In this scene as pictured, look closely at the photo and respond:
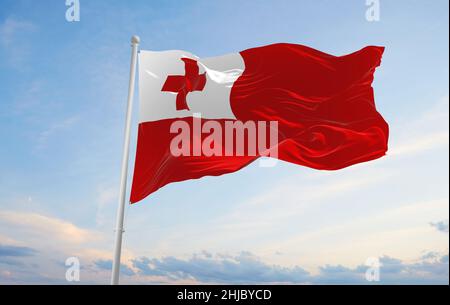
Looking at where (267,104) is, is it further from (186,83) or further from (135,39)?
(135,39)

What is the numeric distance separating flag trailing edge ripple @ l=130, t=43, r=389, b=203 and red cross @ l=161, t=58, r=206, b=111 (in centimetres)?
2

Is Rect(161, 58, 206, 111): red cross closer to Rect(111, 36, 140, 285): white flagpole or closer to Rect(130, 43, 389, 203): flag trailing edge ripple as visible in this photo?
Rect(130, 43, 389, 203): flag trailing edge ripple

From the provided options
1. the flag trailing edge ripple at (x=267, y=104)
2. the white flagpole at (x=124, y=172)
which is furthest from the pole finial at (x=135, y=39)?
the flag trailing edge ripple at (x=267, y=104)

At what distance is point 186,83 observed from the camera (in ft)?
36.3

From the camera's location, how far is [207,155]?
10414 mm

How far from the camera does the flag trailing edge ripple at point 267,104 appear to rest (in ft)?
33.9

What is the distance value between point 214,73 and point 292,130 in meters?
2.35

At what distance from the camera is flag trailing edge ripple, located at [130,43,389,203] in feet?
33.9

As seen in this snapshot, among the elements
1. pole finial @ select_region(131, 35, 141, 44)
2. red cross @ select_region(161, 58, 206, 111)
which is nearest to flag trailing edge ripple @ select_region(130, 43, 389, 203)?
red cross @ select_region(161, 58, 206, 111)

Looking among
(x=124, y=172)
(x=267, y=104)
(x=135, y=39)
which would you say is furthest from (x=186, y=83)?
(x=124, y=172)

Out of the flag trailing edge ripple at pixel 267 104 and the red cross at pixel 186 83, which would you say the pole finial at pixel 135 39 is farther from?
the red cross at pixel 186 83

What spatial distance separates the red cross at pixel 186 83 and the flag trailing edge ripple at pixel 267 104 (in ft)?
0.08
